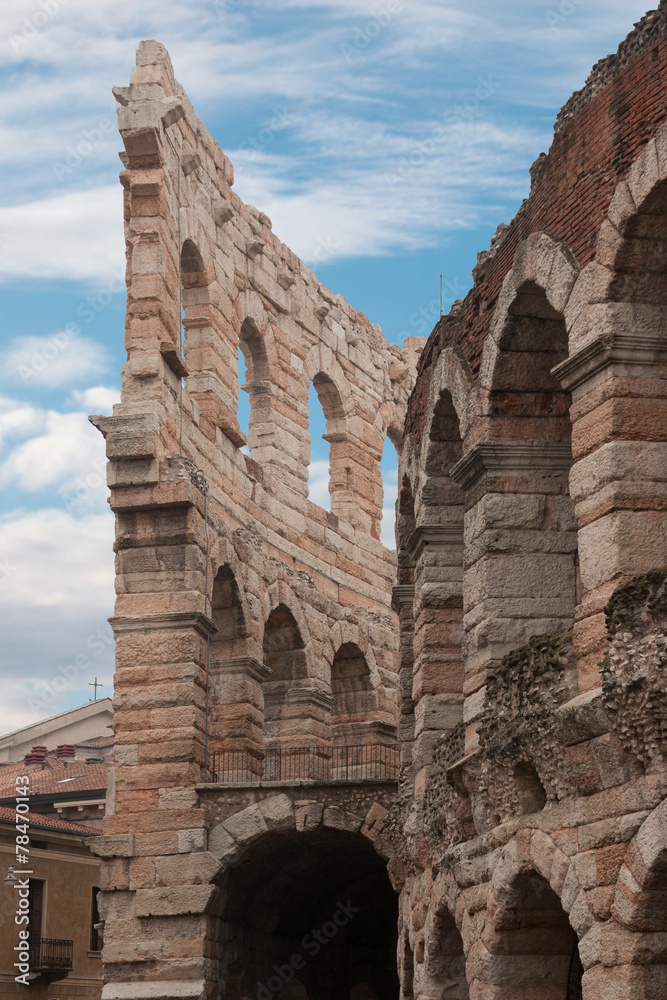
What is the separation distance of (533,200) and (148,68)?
332 inches

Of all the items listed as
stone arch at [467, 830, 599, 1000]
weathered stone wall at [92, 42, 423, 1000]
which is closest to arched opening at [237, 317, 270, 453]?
weathered stone wall at [92, 42, 423, 1000]

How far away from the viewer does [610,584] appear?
8227 mm

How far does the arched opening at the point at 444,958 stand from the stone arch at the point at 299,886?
4587 mm

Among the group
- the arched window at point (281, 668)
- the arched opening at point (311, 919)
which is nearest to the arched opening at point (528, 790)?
the arched opening at point (311, 919)

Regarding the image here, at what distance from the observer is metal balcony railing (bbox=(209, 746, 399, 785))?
17.0 metres

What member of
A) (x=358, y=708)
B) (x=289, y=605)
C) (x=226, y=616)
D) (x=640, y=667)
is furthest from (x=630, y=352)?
(x=358, y=708)

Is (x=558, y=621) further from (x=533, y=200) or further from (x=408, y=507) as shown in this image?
(x=408, y=507)

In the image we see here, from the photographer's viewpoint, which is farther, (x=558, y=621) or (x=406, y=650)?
(x=406, y=650)

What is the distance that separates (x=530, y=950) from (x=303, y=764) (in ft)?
32.3

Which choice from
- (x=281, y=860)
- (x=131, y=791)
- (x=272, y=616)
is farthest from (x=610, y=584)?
(x=272, y=616)

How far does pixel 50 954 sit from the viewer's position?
25.5m

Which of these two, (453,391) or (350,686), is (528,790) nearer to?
(453,391)

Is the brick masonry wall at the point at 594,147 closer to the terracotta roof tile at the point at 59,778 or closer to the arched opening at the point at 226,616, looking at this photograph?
the arched opening at the point at 226,616

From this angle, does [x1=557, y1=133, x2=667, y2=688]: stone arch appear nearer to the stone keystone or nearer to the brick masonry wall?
the brick masonry wall
